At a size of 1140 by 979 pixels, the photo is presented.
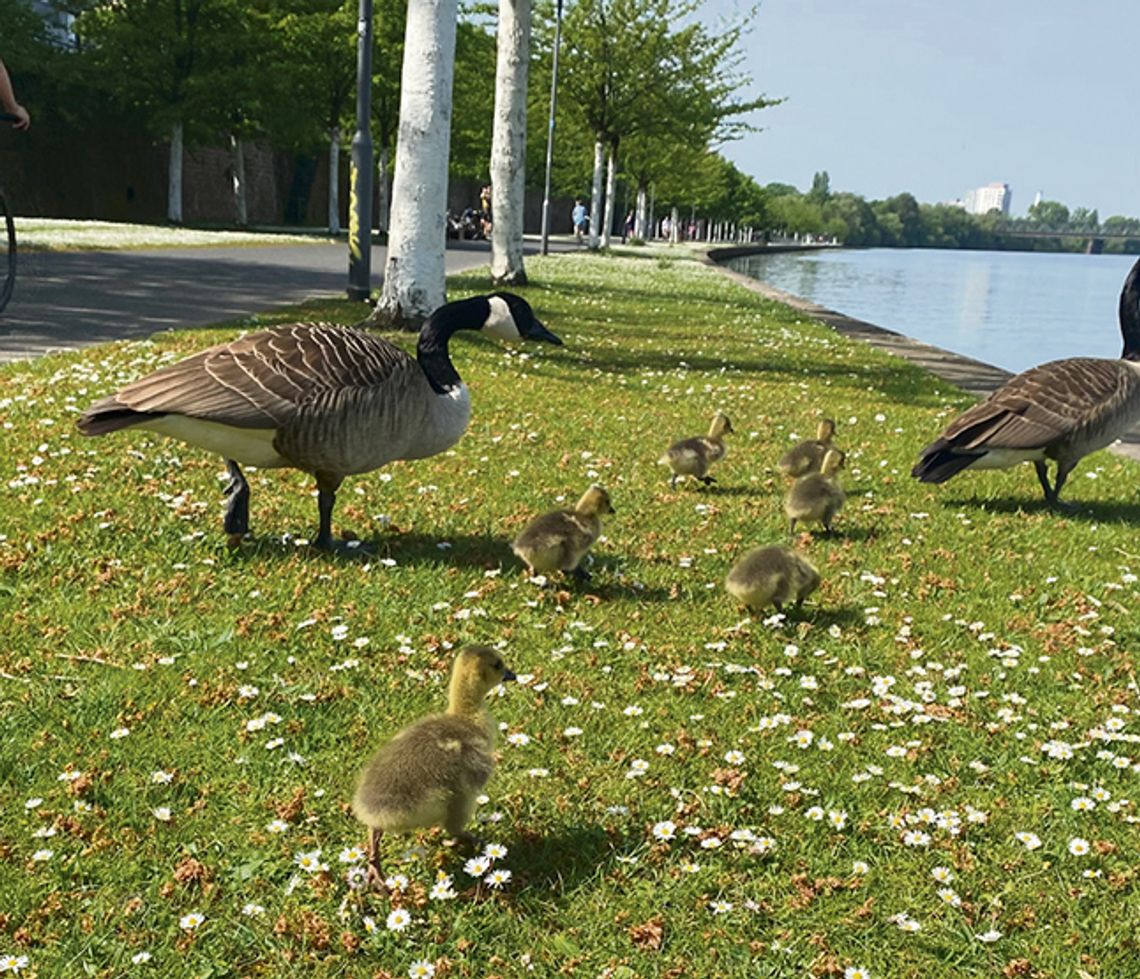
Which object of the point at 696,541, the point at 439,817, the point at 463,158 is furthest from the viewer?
the point at 463,158

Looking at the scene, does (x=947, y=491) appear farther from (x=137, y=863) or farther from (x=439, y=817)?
(x=137, y=863)

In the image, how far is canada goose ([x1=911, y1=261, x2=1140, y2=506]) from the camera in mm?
8195

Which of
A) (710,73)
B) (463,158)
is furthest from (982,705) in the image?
(463,158)

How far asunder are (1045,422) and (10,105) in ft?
29.0

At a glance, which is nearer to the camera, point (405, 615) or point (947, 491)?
point (405, 615)

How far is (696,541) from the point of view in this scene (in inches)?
300

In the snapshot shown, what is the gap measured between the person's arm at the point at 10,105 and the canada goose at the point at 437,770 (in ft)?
21.7

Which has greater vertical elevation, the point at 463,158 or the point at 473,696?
the point at 463,158

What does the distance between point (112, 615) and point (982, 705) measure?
4.56 m

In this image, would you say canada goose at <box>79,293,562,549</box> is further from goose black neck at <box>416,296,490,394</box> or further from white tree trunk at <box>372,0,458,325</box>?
white tree trunk at <box>372,0,458,325</box>

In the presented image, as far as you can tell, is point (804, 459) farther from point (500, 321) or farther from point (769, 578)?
point (769, 578)

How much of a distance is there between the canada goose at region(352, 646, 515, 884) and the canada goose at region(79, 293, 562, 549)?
8.41 ft

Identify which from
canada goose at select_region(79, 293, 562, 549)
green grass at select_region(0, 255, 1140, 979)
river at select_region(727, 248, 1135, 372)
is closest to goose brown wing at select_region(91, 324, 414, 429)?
canada goose at select_region(79, 293, 562, 549)

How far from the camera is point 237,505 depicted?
660 cm
